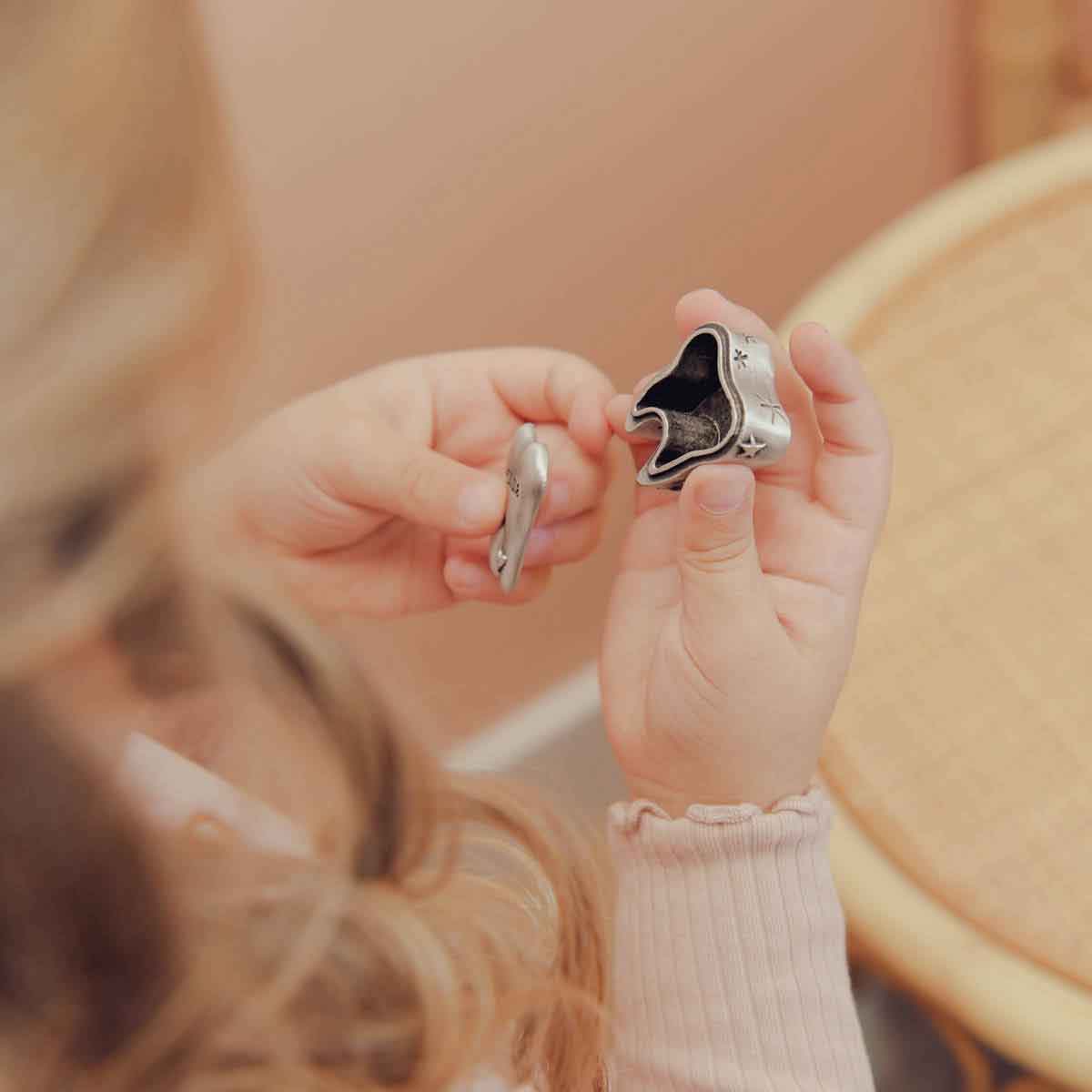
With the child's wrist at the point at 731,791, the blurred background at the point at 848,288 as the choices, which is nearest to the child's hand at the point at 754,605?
the child's wrist at the point at 731,791

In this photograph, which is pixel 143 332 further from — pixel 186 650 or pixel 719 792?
pixel 719 792

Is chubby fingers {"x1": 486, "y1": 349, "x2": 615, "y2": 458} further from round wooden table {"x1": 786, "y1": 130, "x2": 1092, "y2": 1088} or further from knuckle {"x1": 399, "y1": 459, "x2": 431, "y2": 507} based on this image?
round wooden table {"x1": 786, "y1": 130, "x2": 1092, "y2": 1088}

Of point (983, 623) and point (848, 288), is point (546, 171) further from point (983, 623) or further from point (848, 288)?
point (983, 623)

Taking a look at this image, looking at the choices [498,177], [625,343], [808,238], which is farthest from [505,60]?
[808,238]

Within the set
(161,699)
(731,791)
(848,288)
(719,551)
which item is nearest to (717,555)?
(719,551)

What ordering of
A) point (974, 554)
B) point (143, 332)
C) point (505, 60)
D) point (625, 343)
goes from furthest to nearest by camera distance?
point (625, 343) < point (505, 60) < point (974, 554) < point (143, 332)

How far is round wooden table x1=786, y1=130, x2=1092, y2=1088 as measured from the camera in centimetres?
65

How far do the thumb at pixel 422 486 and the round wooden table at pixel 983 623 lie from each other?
0.86ft

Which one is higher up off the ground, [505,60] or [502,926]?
[505,60]

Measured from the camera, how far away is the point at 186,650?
1.23 ft

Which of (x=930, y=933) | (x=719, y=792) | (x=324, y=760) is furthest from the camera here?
(x=930, y=933)

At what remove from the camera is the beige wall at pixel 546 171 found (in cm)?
82

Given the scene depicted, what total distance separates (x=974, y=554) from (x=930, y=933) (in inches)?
8.8

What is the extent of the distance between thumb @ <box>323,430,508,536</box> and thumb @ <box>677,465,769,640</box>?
0.32 ft
